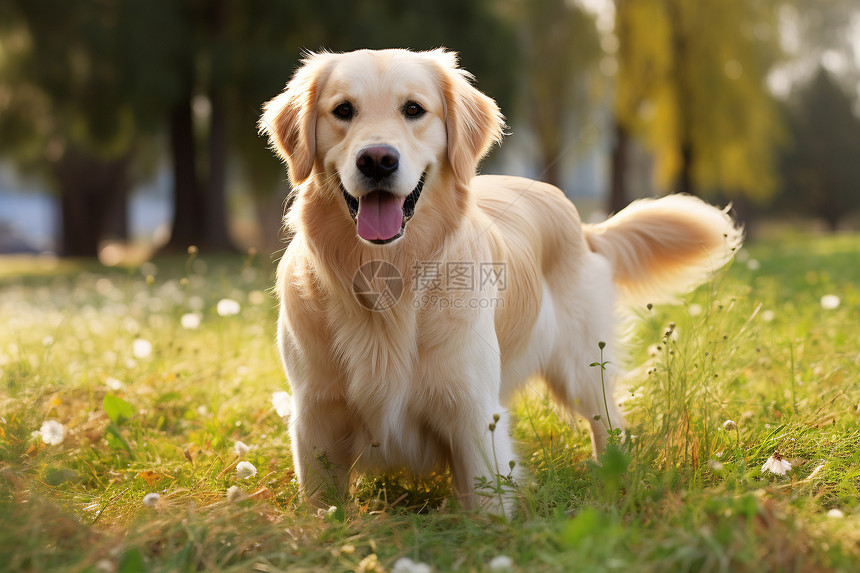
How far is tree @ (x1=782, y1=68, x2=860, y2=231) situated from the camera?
22359 mm

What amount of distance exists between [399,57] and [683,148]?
14.6 meters

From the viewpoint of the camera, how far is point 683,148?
15891mm

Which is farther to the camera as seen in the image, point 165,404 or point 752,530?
point 165,404

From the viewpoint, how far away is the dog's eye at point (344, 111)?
8.67ft

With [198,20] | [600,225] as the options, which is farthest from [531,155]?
[600,225]

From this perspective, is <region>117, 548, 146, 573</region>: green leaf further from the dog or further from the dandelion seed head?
the dog

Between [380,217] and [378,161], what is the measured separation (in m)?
0.21

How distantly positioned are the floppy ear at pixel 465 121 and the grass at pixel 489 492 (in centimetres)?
99

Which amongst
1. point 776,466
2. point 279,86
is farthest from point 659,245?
point 279,86

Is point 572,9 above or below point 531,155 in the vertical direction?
above

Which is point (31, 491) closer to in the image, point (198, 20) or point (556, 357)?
point (556, 357)

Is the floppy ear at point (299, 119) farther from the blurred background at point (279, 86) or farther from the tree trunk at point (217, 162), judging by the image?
the tree trunk at point (217, 162)

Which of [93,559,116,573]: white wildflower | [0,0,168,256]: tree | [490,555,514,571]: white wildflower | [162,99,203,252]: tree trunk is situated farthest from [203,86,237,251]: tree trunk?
[490,555,514,571]: white wildflower

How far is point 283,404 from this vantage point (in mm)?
2994
